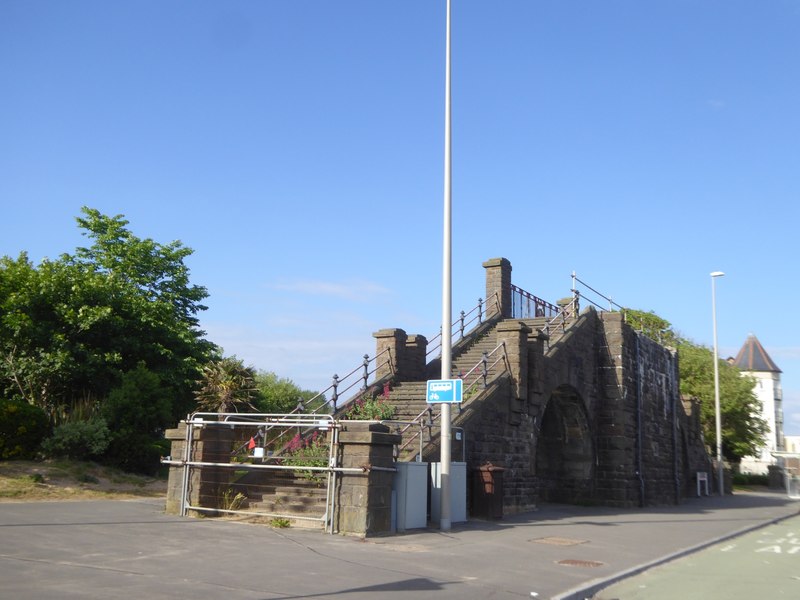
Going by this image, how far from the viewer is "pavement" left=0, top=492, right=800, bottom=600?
804 centimetres

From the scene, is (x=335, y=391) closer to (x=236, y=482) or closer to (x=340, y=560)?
(x=236, y=482)

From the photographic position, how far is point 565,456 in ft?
83.4

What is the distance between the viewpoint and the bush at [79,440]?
→ 21047 mm

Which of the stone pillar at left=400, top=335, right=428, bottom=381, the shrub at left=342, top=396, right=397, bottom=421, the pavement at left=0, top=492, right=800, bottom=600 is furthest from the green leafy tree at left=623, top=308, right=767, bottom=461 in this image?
the pavement at left=0, top=492, right=800, bottom=600

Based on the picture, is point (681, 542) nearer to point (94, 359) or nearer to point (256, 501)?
point (256, 501)

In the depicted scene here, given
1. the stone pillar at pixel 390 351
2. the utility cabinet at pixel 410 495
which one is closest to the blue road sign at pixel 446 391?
the utility cabinet at pixel 410 495

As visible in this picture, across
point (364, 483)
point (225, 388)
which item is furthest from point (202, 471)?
Answer: point (225, 388)

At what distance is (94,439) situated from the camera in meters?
21.5

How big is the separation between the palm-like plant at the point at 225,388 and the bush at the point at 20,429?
681 cm

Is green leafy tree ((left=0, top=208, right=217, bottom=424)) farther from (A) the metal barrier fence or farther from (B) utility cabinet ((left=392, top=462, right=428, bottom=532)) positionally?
(B) utility cabinet ((left=392, top=462, right=428, bottom=532))

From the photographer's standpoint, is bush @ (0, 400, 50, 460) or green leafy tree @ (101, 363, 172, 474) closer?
bush @ (0, 400, 50, 460)

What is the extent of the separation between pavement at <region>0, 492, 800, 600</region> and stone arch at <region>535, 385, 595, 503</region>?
8.10m

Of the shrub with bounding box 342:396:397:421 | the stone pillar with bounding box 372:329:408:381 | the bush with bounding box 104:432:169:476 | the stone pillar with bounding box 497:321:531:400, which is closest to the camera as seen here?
the shrub with bounding box 342:396:397:421

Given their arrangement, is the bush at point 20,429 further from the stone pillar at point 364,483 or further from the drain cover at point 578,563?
the drain cover at point 578,563
